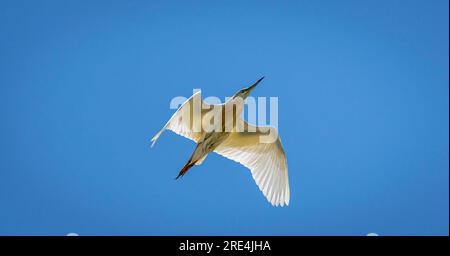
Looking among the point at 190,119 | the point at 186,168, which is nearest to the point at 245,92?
the point at 190,119

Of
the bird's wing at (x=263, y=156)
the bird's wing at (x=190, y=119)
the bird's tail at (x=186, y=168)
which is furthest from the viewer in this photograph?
the bird's wing at (x=263, y=156)

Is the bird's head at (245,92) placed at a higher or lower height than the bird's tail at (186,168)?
higher

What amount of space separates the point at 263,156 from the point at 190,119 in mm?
1915

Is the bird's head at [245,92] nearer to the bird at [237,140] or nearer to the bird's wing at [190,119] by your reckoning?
Answer: the bird at [237,140]

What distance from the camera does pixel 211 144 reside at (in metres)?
10.8

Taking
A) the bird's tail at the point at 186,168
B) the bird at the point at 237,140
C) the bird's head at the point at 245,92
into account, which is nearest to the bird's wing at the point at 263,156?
the bird at the point at 237,140

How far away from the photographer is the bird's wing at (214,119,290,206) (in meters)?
11.5

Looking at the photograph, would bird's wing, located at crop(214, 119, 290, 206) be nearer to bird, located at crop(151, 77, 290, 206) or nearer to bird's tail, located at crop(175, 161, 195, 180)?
bird, located at crop(151, 77, 290, 206)

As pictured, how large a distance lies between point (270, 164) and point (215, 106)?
6.51ft

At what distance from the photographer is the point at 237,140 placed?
11789 millimetres

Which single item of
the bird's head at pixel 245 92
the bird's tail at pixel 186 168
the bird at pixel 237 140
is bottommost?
the bird's tail at pixel 186 168

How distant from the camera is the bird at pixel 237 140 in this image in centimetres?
1062
